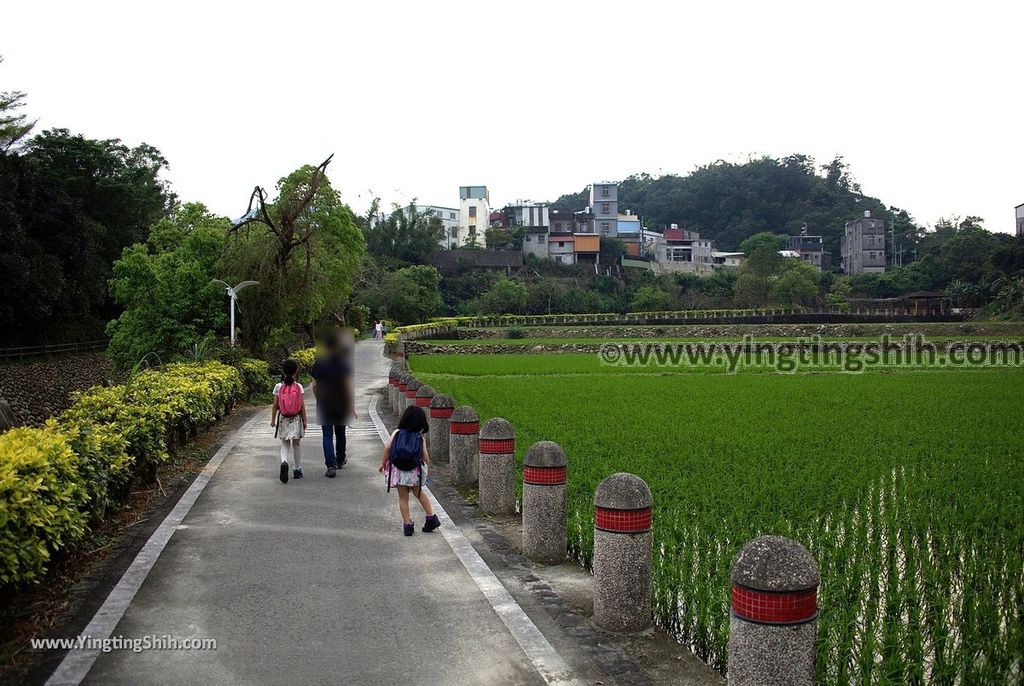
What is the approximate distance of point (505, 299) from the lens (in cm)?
7238

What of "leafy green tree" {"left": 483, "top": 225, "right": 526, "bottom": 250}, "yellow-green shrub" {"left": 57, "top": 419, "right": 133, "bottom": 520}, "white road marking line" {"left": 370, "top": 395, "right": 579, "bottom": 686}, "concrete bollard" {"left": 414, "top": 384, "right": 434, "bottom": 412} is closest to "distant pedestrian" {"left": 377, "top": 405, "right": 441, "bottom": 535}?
"white road marking line" {"left": 370, "top": 395, "right": 579, "bottom": 686}

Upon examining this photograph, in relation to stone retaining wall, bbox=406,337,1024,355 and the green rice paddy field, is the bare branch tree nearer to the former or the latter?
the green rice paddy field

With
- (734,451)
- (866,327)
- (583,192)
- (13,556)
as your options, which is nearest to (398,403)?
(734,451)

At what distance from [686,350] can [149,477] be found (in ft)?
118

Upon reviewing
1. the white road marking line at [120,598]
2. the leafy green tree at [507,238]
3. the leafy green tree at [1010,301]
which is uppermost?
the leafy green tree at [507,238]

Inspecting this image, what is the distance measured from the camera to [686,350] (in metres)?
43.5

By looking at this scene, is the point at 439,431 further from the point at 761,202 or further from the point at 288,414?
the point at 761,202

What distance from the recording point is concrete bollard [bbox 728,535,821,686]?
410cm

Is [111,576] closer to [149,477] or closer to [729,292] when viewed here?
[149,477]

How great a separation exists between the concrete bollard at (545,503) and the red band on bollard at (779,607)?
119 inches

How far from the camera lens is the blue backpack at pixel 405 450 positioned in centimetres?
795

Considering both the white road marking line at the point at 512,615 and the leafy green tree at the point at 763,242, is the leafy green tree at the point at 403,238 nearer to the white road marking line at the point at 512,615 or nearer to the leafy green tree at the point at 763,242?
the leafy green tree at the point at 763,242

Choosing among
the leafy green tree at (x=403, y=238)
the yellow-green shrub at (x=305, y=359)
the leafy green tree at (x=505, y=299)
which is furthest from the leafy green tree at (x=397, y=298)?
the yellow-green shrub at (x=305, y=359)

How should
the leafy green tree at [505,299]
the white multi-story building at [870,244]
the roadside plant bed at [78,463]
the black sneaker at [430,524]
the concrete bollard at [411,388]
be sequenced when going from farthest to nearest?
the white multi-story building at [870,244] → the leafy green tree at [505,299] → the concrete bollard at [411,388] → the black sneaker at [430,524] → the roadside plant bed at [78,463]
